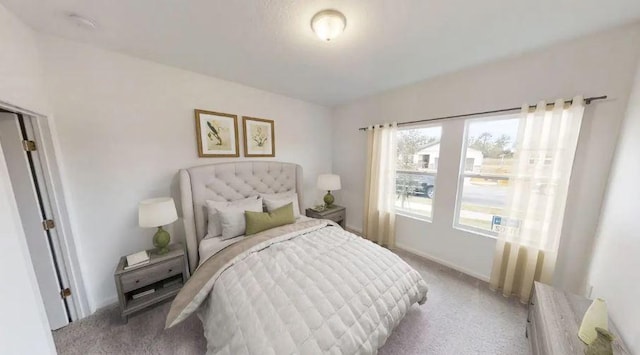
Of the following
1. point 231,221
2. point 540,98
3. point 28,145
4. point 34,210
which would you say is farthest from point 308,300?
point 540,98

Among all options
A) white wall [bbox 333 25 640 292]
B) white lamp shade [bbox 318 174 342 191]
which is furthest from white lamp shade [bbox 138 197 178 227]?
white wall [bbox 333 25 640 292]

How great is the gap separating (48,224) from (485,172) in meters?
4.06

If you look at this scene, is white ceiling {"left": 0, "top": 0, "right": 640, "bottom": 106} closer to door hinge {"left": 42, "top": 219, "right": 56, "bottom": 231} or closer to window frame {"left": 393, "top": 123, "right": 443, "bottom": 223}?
window frame {"left": 393, "top": 123, "right": 443, "bottom": 223}

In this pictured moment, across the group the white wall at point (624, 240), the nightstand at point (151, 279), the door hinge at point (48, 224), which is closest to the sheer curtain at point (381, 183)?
the white wall at point (624, 240)

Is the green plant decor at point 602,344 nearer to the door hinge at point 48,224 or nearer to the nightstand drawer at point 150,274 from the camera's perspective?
the nightstand drawer at point 150,274

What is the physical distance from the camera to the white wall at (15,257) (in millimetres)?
905

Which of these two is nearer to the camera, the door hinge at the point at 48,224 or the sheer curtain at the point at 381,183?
the door hinge at the point at 48,224

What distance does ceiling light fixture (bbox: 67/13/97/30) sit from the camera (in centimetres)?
128

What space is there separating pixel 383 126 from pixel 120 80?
2954 millimetres

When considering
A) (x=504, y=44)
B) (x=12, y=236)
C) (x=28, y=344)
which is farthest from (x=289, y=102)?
(x=28, y=344)

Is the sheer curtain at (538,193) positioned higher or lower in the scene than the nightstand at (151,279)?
higher

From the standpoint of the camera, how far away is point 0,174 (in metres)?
0.95

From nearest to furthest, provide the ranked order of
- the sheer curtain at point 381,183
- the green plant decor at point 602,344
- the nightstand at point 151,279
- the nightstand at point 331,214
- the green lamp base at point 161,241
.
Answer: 1. the green plant decor at point 602,344
2. the nightstand at point 151,279
3. the green lamp base at point 161,241
4. the sheer curtain at point 381,183
5. the nightstand at point 331,214

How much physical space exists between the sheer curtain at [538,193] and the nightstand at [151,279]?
10.7 ft
